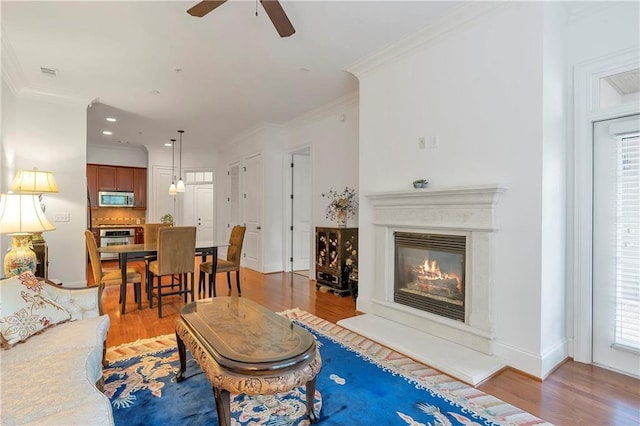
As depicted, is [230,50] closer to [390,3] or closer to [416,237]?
[390,3]

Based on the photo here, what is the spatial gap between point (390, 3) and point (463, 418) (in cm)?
310

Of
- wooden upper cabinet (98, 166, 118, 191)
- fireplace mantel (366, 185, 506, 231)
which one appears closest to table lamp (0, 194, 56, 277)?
fireplace mantel (366, 185, 506, 231)

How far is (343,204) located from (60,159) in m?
4.16

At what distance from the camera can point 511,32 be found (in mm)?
2617

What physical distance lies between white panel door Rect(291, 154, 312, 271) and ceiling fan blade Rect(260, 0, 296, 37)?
4100 millimetres

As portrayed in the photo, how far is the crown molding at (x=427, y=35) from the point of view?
277 cm

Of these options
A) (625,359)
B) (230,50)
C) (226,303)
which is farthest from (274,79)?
(625,359)

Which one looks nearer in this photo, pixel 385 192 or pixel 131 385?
pixel 131 385

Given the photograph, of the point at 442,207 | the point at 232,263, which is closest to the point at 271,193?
the point at 232,263

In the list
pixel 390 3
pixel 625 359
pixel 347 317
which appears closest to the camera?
pixel 625 359

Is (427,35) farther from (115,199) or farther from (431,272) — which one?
(115,199)

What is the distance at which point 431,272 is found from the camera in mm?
3230

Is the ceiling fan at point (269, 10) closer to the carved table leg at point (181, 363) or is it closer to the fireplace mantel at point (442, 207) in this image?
the fireplace mantel at point (442, 207)

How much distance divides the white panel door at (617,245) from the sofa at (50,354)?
3338mm
